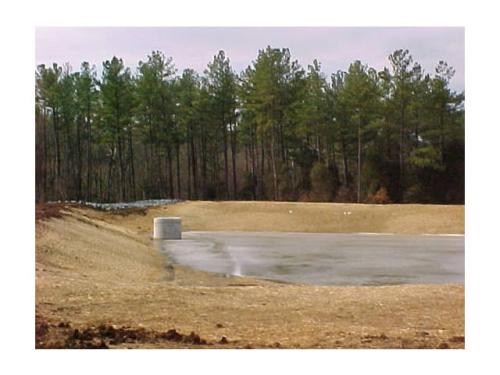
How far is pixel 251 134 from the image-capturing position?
24234 mm

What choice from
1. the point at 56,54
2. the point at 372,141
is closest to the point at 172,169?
the point at 372,141

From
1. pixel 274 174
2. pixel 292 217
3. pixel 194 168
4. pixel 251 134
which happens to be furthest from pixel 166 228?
pixel 251 134

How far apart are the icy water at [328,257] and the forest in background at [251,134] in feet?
12.7

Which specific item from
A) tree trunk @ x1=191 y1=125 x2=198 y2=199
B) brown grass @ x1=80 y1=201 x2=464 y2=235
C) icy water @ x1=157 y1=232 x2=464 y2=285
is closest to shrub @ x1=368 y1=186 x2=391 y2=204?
brown grass @ x1=80 y1=201 x2=464 y2=235

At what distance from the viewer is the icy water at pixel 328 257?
429 inches

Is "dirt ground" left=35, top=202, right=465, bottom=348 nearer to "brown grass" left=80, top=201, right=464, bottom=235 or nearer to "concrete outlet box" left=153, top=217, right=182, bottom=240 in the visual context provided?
"concrete outlet box" left=153, top=217, right=182, bottom=240

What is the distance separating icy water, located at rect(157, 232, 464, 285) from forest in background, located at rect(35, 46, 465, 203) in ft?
12.7

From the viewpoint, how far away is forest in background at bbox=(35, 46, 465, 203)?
20469 millimetres

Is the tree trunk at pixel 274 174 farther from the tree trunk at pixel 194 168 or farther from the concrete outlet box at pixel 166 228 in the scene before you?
the concrete outlet box at pixel 166 228

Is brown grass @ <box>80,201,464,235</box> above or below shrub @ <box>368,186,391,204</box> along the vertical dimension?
below

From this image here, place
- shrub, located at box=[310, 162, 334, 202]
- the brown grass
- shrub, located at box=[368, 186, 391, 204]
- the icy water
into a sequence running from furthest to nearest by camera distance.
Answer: shrub, located at box=[310, 162, 334, 202], shrub, located at box=[368, 186, 391, 204], the brown grass, the icy water

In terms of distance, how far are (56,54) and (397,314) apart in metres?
7.42

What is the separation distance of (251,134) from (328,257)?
11310 millimetres

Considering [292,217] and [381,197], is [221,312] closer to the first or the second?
[292,217]
